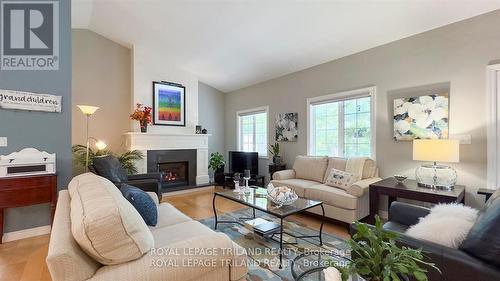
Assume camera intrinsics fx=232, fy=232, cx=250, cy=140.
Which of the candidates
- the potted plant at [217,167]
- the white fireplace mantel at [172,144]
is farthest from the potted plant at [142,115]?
the potted plant at [217,167]

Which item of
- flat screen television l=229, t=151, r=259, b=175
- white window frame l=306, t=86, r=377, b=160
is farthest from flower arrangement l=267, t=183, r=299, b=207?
flat screen television l=229, t=151, r=259, b=175

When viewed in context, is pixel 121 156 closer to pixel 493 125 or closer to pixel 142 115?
pixel 142 115

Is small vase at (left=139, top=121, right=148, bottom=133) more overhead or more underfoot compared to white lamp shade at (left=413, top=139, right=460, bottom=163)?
more overhead

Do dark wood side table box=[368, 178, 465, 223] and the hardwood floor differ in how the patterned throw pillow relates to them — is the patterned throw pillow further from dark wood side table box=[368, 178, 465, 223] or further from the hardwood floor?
the hardwood floor

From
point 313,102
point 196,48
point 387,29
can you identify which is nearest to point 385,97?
point 387,29

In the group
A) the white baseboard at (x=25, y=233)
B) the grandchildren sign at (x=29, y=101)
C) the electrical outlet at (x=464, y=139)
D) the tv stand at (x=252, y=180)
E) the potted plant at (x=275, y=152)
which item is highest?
the grandchildren sign at (x=29, y=101)

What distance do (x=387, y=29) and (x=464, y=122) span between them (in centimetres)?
151

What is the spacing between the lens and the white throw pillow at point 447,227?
1.34 m

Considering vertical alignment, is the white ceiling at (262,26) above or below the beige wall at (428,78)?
above

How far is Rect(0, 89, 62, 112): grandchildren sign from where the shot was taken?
8.66 feet

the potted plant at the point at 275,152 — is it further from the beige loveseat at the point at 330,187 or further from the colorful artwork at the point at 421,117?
the colorful artwork at the point at 421,117

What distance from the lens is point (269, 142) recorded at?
211 inches

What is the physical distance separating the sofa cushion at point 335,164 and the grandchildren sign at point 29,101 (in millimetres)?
3959

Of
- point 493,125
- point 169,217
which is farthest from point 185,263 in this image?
point 493,125
